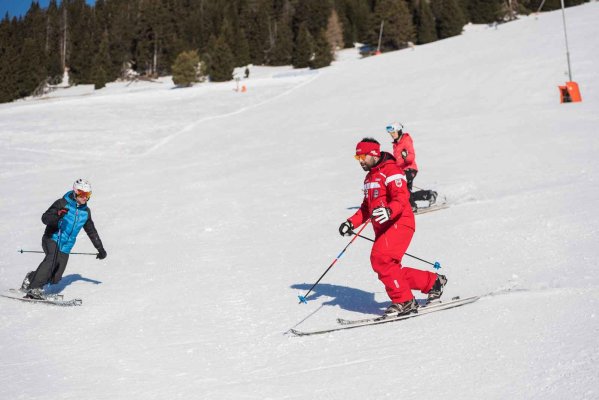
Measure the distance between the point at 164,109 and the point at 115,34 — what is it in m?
62.5

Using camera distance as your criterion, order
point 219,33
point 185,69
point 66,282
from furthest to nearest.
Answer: point 219,33 → point 185,69 → point 66,282

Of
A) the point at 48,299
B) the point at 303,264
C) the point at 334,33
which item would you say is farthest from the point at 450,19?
the point at 48,299

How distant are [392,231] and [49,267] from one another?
4.41m

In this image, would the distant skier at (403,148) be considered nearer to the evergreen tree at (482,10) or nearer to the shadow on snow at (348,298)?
the shadow on snow at (348,298)

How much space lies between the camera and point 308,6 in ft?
285

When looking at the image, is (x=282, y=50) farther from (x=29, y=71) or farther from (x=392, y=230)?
(x=392, y=230)

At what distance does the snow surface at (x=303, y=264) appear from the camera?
4227 mm

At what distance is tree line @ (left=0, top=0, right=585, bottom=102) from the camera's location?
7050 centimetres

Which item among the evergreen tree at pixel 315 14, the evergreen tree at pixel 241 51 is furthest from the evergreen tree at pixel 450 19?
the evergreen tree at pixel 241 51

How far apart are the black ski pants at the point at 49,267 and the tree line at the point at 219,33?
186 ft

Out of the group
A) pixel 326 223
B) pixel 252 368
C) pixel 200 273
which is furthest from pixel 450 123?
pixel 252 368

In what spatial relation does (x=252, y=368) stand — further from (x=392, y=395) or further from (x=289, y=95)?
(x=289, y=95)

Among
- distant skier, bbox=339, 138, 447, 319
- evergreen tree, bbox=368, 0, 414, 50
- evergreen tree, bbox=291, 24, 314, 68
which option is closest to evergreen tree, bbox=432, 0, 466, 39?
evergreen tree, bbox=368, 0, 414, 50

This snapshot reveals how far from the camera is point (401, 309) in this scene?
5.36 meters
